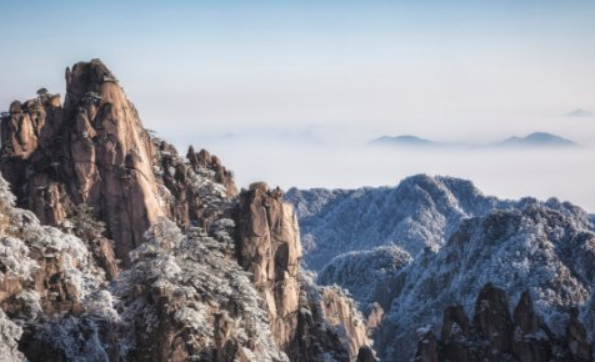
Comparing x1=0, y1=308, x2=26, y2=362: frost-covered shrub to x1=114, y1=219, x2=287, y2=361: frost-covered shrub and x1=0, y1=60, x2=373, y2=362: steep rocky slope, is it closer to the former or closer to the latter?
x1=0, y1=60, x2=373, y2=362: steep rocky slope

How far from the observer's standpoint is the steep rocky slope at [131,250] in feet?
222

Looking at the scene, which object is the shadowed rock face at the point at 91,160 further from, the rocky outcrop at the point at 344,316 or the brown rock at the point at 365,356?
the rocky outcrop at the point at 344,316

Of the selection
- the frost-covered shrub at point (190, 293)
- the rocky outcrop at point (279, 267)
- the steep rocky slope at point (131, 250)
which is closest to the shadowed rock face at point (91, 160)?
the steep rocky slope at point (131, 250)

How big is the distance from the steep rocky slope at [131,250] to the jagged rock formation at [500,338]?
44.3 feet

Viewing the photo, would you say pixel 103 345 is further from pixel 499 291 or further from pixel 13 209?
pixel 499 291

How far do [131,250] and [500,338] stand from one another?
53.8 meters

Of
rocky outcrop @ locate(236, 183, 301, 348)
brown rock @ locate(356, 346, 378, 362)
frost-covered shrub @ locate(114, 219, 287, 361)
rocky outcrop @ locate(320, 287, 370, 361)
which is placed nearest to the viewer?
frost-covered shrub @ locate(114, 219, 287, 361)

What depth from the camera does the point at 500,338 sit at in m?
127

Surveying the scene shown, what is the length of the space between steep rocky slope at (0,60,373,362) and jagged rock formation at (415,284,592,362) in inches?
532

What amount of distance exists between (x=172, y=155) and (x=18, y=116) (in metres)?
17.3

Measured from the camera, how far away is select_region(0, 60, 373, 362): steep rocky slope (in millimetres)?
67750

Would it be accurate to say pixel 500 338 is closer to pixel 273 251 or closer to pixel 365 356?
pixel 365 356

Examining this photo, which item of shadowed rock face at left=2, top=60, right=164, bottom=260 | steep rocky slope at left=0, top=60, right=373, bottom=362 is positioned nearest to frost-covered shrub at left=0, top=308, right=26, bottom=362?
steep rocky slope at left=0, top=60, right=373, bottom=362

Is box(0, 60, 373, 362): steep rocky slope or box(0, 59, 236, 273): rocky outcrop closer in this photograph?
box(0, 60, 373, 362): steep rocky slope
